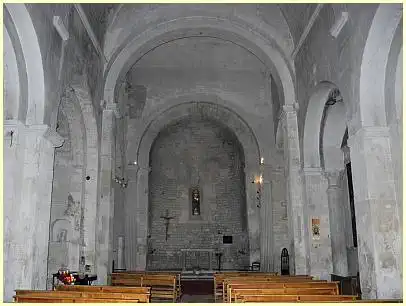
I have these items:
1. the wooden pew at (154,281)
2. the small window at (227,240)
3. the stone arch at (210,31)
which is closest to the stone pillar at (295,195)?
the stone arch at (210,31)

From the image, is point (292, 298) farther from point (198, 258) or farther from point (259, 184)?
point (198, 258)

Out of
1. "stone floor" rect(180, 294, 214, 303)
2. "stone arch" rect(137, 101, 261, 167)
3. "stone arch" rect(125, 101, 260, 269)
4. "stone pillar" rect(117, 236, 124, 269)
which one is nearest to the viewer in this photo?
"stone floor" rect(180, 294, 214, 303)

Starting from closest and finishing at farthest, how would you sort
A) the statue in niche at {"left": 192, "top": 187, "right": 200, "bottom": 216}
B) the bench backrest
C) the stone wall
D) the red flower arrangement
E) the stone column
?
the bench backrest → the red flower arrangement → the stone column → the stone wall → the statue in niche at {"left": 192, "top": 187, "right": 200, "bottom": 216}

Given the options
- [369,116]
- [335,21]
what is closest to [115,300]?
[369,116]

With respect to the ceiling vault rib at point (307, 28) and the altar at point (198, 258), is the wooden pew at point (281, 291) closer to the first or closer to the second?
the ceiling vault rib at point (307, 28)

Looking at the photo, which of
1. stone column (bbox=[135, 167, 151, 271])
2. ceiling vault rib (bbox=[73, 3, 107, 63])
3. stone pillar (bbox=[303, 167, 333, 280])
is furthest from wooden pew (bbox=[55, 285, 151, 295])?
stone column (bbox=[135, 167, 151, 271])

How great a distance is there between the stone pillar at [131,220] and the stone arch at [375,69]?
10.7 metres

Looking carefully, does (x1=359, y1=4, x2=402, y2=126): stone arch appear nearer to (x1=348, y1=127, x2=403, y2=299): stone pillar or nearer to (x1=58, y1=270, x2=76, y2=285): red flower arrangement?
(x1=348, y1=127, x2=403, y2=299): stone pillar

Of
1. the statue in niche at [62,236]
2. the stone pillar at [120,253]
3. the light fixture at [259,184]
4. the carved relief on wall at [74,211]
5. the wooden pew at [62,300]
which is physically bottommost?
the wooden pew at [62,300]

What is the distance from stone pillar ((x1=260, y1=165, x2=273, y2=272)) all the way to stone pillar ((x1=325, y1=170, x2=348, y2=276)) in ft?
15.7

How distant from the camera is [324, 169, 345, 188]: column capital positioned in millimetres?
11422

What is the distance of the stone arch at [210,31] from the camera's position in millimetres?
12406

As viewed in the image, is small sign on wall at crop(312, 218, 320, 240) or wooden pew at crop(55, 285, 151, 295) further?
small sign on wall at crop(312, 218, 320, 240)

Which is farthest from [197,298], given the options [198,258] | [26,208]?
[198,258]
